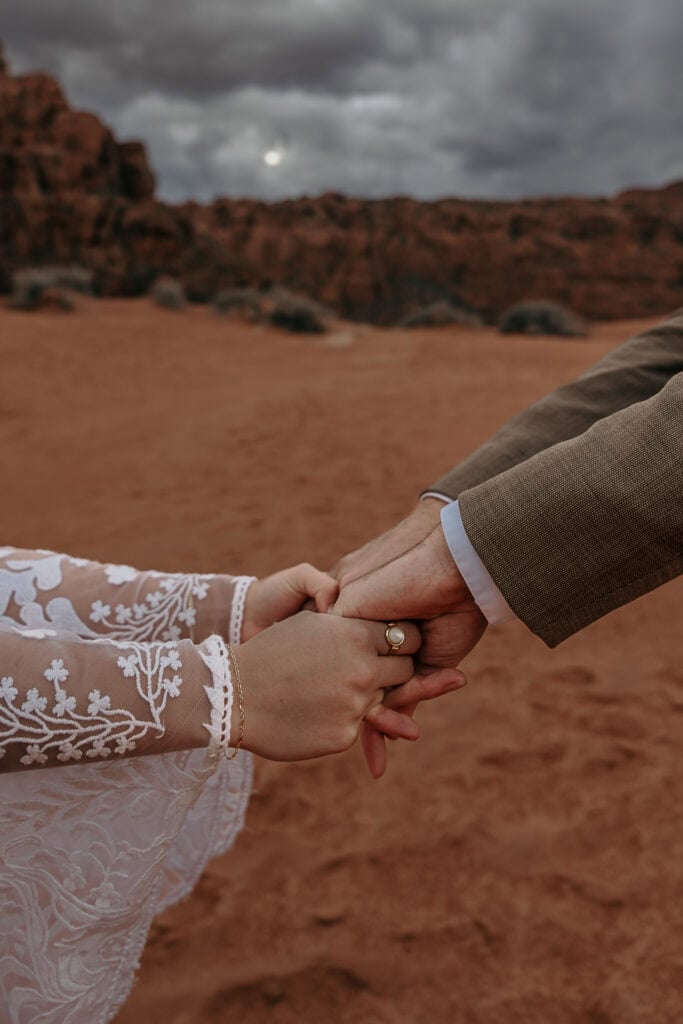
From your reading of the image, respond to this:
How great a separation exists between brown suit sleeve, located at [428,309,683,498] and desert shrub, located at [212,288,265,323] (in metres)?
13.8

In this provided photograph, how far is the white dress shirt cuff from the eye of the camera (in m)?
1.49

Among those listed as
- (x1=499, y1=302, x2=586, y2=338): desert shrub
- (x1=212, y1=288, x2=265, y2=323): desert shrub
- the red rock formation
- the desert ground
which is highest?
the red rock formation

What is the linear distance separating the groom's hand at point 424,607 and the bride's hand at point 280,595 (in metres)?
0.10

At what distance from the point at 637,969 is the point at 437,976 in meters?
0.45

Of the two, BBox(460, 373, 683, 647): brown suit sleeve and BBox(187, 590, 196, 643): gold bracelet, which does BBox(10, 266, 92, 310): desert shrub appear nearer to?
BBox(187, 590, 196, 643): gold bracelet

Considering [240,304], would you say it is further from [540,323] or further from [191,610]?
[191,610]

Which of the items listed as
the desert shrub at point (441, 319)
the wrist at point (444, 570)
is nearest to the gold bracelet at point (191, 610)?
the wrist at point (444, 570)

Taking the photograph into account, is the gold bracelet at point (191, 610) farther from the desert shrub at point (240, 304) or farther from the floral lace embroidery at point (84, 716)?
the desert shrub at point (240, 304)

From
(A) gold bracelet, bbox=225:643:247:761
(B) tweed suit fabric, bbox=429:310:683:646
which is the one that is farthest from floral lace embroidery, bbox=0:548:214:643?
(B) tweed suit fabric, bbox=429:310:683:646

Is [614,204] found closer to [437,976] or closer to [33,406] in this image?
[33,406]

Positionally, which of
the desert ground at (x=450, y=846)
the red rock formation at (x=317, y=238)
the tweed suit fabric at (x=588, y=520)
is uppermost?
the red rock formation at (x=317, y=238)

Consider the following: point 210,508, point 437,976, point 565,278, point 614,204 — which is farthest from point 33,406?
point 614,204

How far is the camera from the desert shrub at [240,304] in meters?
15.3

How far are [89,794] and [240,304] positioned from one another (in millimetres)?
15605
